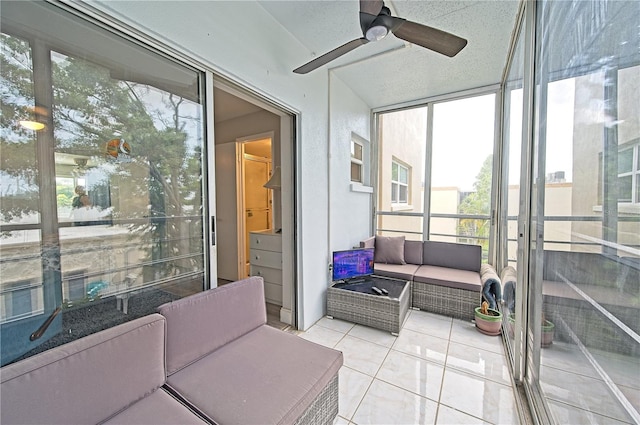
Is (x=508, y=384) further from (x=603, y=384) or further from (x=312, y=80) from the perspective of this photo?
(x=312, y=80)

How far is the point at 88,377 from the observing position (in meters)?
0.91

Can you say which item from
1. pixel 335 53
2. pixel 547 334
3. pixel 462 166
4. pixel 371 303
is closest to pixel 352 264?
pixel 371 303

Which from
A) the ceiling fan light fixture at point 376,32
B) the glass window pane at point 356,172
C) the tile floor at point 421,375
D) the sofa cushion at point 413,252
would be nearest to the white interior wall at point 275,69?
the tile floor at point 421,375

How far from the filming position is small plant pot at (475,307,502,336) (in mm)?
2420

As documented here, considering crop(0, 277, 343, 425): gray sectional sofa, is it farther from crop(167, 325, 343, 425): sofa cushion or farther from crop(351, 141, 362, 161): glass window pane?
crop(351, 141, 362, 161): glass window pane

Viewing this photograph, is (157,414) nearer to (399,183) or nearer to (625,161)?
(625,161)

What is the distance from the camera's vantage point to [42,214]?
1.01 metres

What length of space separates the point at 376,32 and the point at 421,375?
7.92 ft

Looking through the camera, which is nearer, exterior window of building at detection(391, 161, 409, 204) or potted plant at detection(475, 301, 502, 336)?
potted plant at detection(475, 301, 502, 336)

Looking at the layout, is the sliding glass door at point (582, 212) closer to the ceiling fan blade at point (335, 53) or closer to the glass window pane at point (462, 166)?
the ceiling fan blade at point (335, 53)

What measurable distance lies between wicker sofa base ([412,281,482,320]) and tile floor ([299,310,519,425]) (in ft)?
0.45

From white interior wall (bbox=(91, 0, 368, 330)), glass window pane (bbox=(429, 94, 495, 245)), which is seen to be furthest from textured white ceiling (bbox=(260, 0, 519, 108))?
glass window pane (bbox=(429, 94, 495, 245))

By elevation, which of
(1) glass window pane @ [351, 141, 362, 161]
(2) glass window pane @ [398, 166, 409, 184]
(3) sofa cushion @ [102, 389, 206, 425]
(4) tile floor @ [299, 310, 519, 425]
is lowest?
(4) tile floor @ [299, 310, 519, 425]

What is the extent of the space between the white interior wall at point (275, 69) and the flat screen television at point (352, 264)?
16 cm
